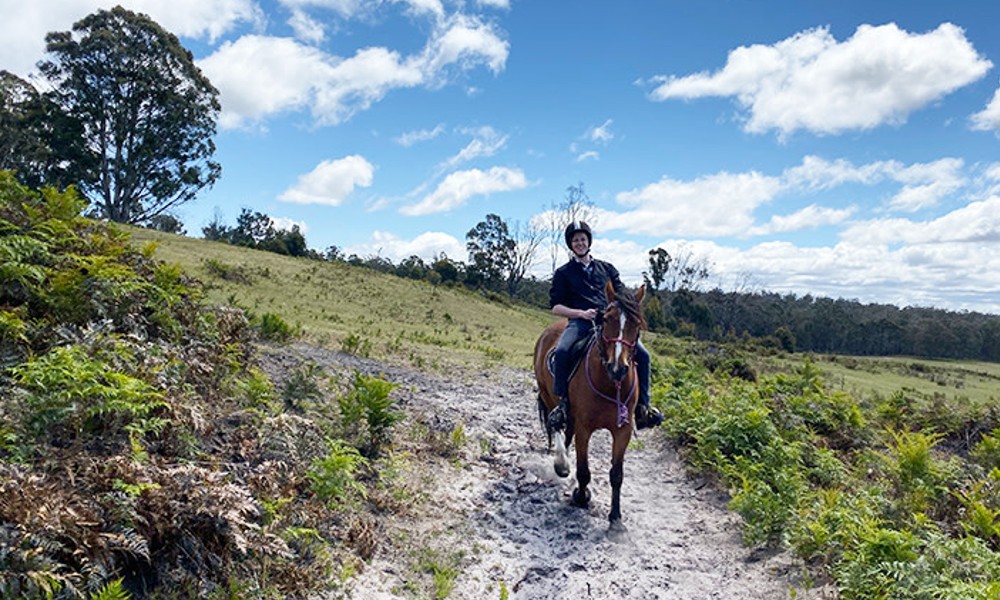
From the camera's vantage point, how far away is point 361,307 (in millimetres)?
26547

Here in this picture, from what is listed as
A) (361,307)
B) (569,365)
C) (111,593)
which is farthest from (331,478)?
(361,307)

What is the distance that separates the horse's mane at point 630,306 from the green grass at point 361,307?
30.2ft

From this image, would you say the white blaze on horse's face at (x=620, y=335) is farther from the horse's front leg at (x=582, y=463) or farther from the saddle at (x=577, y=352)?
the horse's front leg at (x=582, y=463)

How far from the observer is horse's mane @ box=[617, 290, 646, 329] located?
568cm

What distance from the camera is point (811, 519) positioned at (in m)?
5.68

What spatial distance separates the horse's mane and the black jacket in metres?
1.14

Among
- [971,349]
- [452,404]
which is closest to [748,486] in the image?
[452,404]

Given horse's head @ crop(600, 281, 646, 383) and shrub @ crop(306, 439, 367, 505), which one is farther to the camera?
horse's head @ crop(600, 281, 646, 383)

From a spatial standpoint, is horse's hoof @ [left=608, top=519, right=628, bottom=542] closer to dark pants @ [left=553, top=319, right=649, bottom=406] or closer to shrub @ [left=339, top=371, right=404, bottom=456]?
dark pants @ [left=553, top=319, right=649, bottom=406]

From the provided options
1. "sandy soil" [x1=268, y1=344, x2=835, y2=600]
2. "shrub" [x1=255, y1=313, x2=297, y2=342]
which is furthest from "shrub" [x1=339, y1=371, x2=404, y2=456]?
"shrub" [x1=255, y1=313, x2=297, y2=342]

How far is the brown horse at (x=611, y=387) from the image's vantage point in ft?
18.7

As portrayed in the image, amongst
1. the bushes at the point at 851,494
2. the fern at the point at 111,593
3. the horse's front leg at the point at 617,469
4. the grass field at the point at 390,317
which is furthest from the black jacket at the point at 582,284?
the grass field at the point at 390,317

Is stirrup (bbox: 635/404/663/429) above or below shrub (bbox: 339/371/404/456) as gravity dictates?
above

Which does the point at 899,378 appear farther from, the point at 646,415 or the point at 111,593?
the point at 111,593
